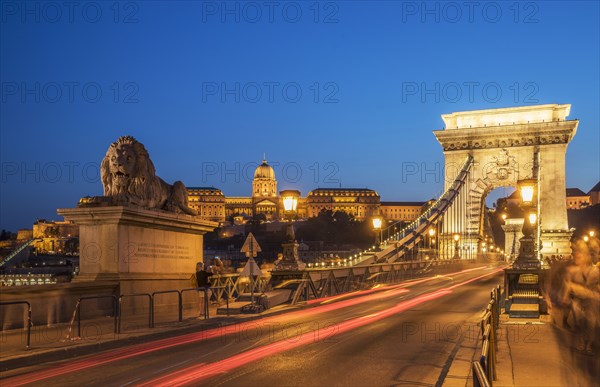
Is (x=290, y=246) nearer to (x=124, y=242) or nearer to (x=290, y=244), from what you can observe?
(x=290, y=244)

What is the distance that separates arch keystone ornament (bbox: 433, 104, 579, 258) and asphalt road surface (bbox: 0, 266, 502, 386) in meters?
58.7

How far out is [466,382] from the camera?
34.7 ft

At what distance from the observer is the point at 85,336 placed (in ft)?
48.9

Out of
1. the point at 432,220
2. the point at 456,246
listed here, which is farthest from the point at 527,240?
the point at 456,246

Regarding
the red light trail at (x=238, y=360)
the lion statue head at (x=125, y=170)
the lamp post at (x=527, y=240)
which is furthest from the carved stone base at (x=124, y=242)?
the lamp post at (x=527, y=240)

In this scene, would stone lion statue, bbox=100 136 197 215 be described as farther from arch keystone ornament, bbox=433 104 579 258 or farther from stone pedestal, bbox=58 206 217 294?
arch keystone ornament, bbox=433 104 579 258

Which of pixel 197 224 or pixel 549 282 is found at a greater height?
pixel 197 224

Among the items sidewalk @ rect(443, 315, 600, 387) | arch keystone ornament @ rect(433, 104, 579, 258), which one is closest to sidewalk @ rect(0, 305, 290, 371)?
sidewalk @ rect(443, 315, 600, 387)

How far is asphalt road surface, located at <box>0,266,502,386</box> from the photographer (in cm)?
1104

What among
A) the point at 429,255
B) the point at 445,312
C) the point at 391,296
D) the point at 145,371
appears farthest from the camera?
the point at 429,255

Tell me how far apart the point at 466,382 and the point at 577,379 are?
6.15 feet

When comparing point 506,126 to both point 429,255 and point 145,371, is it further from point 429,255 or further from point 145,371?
point 145,371

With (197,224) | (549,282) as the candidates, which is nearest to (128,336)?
(197,224)

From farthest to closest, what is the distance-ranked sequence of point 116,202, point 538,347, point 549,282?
point 549,282, point 116,202, point 538,347
